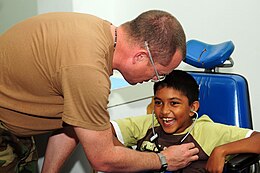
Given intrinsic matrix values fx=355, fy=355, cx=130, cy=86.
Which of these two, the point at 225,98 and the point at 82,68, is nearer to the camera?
the point at 82,68

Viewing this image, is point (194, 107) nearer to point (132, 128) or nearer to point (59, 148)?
point (132, 128)

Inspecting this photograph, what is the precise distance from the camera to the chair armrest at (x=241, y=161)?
1.35 meters

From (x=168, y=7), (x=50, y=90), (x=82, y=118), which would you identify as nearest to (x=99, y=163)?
(x=82, y=118)

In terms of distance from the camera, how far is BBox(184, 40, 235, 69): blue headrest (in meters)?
1.70

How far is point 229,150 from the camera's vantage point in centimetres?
143

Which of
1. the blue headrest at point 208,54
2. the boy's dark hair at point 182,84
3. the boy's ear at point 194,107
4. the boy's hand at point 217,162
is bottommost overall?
the boy's hand at point 217,162

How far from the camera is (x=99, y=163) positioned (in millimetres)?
1231

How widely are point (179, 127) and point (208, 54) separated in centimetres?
40

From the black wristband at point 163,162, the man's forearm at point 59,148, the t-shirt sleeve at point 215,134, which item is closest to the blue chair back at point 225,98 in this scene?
the t-shirt sleeve at point 215,134

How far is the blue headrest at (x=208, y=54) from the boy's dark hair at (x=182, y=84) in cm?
10

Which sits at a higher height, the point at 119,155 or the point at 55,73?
the point at 55,73

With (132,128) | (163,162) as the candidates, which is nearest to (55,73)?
(163,162)

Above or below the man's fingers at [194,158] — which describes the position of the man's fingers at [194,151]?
above

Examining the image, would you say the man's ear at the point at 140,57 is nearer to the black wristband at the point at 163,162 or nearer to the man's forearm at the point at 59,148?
the black wristband at the point at 163,162
